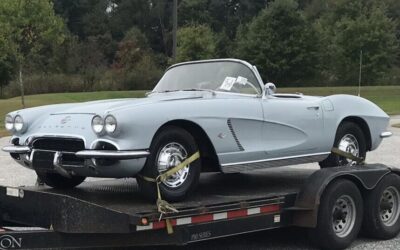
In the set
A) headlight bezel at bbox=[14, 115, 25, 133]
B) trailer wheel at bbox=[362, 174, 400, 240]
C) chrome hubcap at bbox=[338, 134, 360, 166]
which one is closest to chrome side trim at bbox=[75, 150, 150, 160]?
headlight bezel at bbox=[14, 115, 25, 133]

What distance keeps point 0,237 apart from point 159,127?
5.03 ft

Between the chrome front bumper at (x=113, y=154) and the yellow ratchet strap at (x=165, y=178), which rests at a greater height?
the chrome front bumper at (x=113, y=154)

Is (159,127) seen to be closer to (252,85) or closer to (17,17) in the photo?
(252,85)

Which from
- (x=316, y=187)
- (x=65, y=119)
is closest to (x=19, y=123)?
(x=65, y=119)

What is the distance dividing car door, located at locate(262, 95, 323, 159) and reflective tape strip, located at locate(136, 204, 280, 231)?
2.56ft

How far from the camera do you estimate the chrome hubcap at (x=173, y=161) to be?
5.27 metres

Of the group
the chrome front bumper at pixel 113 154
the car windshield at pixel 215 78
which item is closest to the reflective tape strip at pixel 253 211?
the chrome front bumper at pixel 113 154

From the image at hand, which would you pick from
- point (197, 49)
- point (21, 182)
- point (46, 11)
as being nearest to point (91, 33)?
point (197, 49)

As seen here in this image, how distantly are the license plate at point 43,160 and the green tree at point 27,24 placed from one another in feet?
77.2

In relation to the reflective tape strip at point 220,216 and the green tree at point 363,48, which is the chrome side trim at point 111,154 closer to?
the reflective tape strip at point 220,216

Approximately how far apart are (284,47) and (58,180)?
5041 centimetres

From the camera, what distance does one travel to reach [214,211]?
525 cm

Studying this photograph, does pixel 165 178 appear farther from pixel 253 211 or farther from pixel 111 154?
pixel 253 211

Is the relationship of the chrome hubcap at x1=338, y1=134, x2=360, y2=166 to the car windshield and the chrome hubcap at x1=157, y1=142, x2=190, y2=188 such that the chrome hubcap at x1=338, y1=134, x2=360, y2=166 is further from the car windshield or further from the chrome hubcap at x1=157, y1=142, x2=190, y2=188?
the chrome hubcap at x1=157, y1=142, x2=190, y2=188
